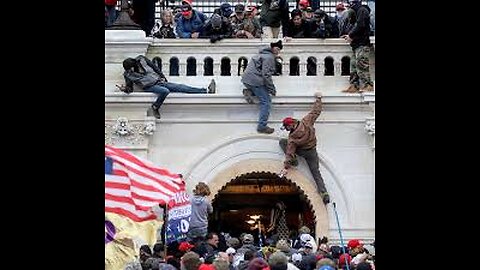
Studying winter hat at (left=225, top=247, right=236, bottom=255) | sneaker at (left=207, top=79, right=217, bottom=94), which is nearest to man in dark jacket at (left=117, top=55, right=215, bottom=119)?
sneaker at (left=207, top=79, right=217, bottom=94)

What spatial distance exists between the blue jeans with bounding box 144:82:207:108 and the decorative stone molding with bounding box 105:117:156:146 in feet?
1.07

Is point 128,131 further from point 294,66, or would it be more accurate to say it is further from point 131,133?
point 294,66

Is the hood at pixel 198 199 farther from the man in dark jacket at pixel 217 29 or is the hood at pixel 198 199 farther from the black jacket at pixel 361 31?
the black jacket at pixel 361 31

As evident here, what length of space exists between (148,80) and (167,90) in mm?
297

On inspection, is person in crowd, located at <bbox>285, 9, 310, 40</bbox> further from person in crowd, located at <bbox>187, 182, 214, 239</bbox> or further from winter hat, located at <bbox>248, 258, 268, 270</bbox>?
winter hat, located at <bbox>248, 258, 268, 270</bbox>

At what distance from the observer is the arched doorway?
18.1 meters

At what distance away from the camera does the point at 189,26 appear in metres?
17.5

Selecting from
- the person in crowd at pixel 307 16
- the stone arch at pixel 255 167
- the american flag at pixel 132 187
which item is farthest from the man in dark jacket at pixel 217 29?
the american flag at pixel 132 187

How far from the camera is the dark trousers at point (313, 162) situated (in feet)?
→ 53.9
